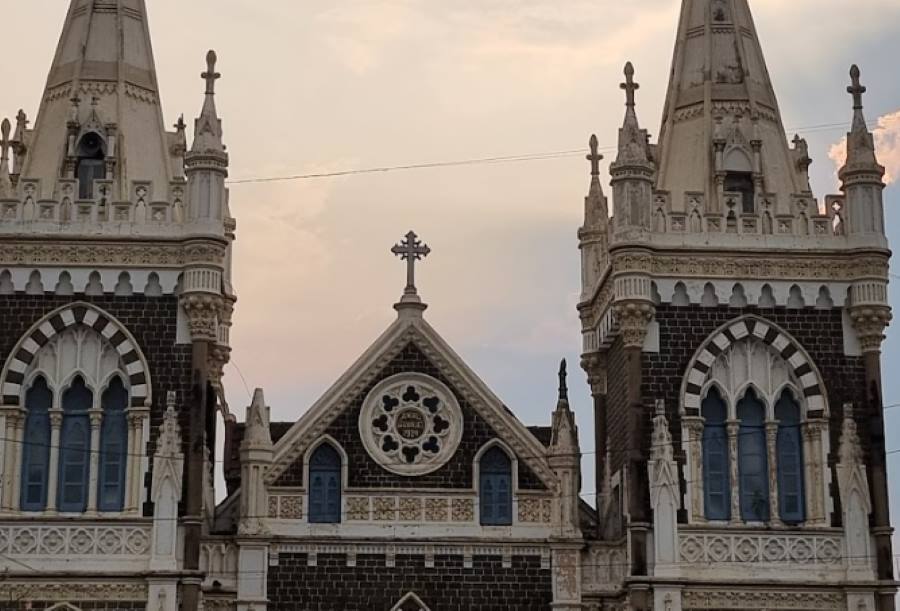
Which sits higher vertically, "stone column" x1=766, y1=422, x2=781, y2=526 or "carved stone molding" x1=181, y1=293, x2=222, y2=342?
"carved stone molding" x1=181, y1=293, x2=222, y2=342

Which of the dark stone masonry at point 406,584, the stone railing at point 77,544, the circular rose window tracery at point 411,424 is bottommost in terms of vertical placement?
the dark stone masonry at point 406,584

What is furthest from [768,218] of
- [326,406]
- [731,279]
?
[326,406]

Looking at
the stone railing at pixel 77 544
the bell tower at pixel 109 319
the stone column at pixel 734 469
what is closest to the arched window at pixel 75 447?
the bell tower at pixel 109 319

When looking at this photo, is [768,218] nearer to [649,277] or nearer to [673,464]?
[649,277]

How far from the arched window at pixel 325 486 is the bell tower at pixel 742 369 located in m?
5.32

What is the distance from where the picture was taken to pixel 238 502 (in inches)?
1377

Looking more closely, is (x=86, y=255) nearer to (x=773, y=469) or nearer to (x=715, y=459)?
(x=715, y=459)

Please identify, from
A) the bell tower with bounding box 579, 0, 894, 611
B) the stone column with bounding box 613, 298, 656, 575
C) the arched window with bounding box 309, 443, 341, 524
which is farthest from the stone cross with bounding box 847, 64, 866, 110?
the arched window with bounding box 309, 443, 341, 524

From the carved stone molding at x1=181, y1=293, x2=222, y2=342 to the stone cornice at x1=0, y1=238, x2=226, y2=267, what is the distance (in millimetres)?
704

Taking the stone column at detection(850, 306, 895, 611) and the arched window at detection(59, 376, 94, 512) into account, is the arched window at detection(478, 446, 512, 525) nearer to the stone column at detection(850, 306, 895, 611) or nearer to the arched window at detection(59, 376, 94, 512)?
the stone column at detection(850, 306, 895, 611)

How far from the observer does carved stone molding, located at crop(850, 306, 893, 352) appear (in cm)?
3425

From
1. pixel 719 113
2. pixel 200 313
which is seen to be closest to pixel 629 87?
pixel 719 113

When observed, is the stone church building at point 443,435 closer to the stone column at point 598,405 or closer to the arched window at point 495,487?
the arched window at point 495,487

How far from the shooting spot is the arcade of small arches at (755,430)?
33.6m
